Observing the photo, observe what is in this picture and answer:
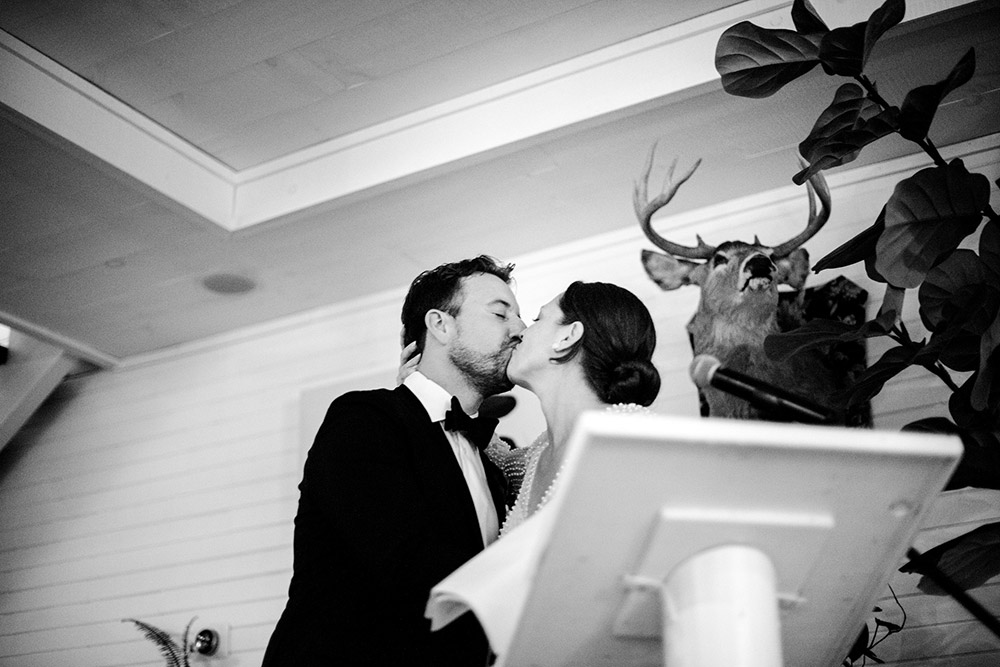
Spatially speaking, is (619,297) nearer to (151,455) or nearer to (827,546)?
(827,546)

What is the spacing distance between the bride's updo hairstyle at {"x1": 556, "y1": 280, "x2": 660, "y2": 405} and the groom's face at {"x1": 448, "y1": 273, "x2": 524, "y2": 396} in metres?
0.43

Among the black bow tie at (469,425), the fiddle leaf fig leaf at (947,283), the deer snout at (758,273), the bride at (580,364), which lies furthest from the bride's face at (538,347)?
the deer snout at (758,273)

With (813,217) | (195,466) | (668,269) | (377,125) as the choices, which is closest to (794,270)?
(813,217)

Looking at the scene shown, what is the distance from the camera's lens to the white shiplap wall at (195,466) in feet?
13.1

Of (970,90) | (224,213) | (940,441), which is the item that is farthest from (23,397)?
(940,441)

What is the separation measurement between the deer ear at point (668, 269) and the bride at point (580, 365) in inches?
47.6

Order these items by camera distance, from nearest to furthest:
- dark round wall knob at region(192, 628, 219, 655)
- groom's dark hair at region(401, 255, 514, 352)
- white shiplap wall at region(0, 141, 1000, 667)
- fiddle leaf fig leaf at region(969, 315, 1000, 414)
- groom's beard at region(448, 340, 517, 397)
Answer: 1. fiddle leaf fig leaf at region(969, 315, 1000, 414)
2. groom's beard at region(448, 340, 517, 397)
3. groom's dark hair at region(401, 255, 514, 352)
4. white shiplap wall at region(0, 141, 1000, 667)
5. dark round wall knob at region(192, 628, 219, 655)

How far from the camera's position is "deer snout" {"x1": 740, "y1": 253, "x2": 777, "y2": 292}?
309 cm

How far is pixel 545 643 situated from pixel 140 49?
110 inches

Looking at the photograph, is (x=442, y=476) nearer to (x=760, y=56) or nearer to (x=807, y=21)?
(x=760, y=56)

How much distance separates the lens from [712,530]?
39.8 inches

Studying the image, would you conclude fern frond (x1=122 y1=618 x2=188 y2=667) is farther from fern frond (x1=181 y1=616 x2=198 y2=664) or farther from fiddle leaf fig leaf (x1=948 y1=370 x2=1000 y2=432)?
fiddle leaf fig leaf (x1=948 y1=370 x2=1000 y2=432)

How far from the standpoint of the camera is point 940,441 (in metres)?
0.98

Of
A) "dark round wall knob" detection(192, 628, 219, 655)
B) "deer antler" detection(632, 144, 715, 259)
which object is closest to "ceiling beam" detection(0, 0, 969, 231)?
"deer antler" detection(632, 144, 715, 259)
